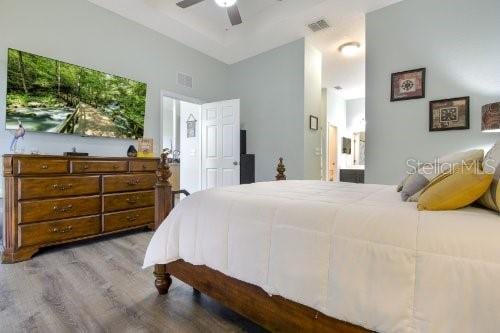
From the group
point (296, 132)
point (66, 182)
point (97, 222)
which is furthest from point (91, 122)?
point (296, 132)

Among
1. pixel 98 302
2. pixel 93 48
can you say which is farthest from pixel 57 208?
pixel 93 48

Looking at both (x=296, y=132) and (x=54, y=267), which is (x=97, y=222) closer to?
(x=54, y=267)

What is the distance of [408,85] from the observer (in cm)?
319

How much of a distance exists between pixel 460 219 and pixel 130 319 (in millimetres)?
1689

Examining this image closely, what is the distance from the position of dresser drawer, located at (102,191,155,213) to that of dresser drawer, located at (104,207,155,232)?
0.06 meters

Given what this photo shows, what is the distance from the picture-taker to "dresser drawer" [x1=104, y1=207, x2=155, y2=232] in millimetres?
2956

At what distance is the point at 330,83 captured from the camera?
6574 millimetres

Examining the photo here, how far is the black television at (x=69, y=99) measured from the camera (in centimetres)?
262

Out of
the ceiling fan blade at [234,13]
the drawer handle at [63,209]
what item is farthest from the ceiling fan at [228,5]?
the drawer handle at [63,209]

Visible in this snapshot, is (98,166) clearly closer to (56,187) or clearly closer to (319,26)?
(56,187)

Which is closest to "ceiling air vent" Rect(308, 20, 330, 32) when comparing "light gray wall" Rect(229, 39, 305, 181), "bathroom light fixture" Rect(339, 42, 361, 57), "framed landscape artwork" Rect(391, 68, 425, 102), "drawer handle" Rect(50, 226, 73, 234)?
"light gray wall" Rect(229, 39, 305, 181)

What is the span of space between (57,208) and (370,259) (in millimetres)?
2898

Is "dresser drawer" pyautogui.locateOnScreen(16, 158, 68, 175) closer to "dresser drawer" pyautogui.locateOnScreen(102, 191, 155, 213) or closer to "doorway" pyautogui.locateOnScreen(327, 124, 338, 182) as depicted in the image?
"dresser drawer" pyautogui.locateOnScreen(102, 191, 155, 213)

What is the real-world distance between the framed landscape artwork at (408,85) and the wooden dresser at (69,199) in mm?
3287
